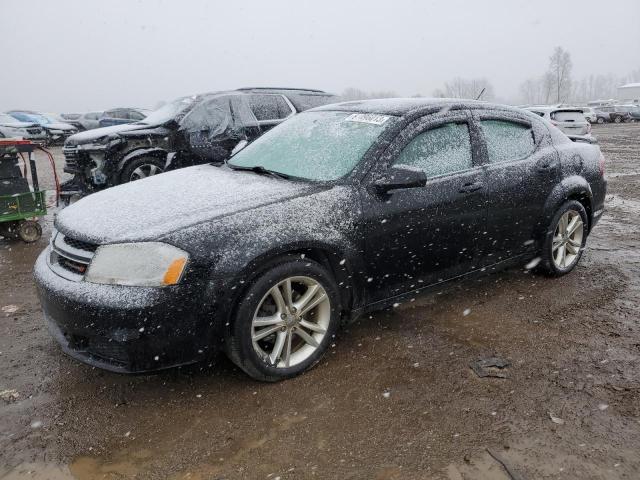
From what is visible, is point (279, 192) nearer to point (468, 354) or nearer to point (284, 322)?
point (284, 322)

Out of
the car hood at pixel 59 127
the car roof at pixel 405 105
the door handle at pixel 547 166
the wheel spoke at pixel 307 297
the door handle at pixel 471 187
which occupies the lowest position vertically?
the car hood at pixel 59 127

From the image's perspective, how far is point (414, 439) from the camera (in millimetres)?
2490

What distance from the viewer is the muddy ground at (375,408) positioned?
235 centimetres

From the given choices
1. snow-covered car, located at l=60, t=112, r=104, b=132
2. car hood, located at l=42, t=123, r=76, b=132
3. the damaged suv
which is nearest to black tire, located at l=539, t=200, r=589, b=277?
the damaged suv

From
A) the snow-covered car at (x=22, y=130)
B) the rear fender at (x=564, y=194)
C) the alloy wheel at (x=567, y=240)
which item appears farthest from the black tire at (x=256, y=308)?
the snow-covered car at (x=22, y=130)

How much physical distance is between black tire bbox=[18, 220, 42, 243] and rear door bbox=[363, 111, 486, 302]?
16.1 feet

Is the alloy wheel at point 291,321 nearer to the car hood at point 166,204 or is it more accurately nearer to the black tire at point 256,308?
the black tire at point 256,308

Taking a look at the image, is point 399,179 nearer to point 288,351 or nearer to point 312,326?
point 312,326

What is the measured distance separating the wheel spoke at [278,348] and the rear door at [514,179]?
175cm

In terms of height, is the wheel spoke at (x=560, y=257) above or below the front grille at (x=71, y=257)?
below

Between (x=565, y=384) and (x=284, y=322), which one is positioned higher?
(x=284, y=322)

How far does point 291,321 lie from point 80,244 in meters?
1.26

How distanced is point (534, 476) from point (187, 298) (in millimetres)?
1792

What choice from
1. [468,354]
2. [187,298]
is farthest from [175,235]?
[468,354]
